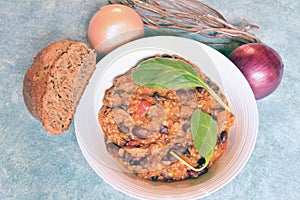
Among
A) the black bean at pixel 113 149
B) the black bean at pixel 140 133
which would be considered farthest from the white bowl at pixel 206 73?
the black bean at pixel 140 133

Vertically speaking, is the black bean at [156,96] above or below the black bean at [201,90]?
below

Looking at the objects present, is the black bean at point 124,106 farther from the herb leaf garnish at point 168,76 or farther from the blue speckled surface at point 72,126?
the blue speckled surface at point 72,126

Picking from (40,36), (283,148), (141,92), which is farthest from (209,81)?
(40,36)

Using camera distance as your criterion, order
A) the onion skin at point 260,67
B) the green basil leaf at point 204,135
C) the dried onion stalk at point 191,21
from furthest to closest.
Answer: the dried onion stalk at point 191,21 < the onion skin at point 260,67 < the green basil leaf at point 204,135

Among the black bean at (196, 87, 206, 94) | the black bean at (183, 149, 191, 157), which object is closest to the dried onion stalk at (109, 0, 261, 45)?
the black bean at (196, 87, 206, 94)

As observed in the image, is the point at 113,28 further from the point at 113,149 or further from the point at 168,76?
the point at 113,149

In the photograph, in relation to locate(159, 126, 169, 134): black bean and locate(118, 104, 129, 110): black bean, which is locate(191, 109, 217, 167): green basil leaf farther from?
locate(118, 104, 129, 110): black bean

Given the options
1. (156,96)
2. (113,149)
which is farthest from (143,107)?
(113,149)
